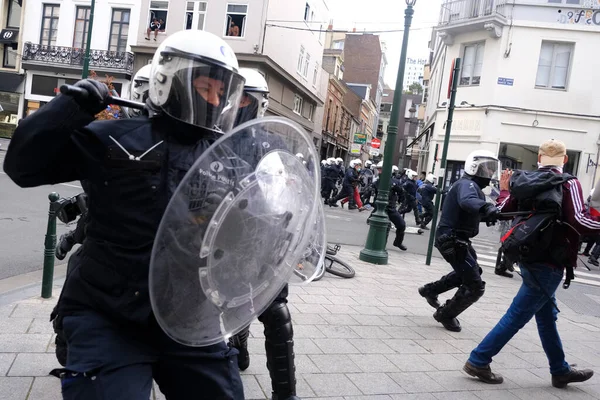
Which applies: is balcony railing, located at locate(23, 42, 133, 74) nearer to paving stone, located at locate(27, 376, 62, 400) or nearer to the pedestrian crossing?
the pedestrian crossing

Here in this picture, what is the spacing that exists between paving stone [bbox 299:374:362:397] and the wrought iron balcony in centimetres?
1941

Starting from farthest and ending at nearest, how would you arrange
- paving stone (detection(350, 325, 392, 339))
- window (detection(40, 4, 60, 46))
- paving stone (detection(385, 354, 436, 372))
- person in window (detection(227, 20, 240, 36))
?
window (detection(40, 4, 60, 46)), person in window (detection(227, 20, 240, 36)), paving stone (detection(350, 325, 392, 339)), paving stone (detection(385, 354, 436, 372))

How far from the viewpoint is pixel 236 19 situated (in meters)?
27.4

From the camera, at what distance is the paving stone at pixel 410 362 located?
3.98 metres

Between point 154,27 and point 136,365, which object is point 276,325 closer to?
point 136,365

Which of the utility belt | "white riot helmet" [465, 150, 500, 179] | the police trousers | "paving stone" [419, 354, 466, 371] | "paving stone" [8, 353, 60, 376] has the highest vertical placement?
"white riot helmet" [465, 150, 500, 179]

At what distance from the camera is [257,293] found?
1949 mm

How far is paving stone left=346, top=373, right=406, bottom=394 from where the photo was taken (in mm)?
Result: 3484

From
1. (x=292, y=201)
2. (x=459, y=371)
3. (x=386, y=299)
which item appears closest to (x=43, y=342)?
(x=292, y=201)

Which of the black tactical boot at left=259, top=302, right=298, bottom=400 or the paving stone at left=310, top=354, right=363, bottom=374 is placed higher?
the black tactical boot at left=259, top=302, right=298, bottom=400

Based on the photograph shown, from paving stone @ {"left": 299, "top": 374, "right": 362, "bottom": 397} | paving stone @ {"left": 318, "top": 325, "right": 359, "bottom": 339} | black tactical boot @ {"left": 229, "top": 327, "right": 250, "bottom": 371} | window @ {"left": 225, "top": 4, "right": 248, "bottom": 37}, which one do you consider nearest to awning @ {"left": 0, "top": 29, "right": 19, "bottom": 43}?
window @ {"left": 225, "top": 4, "right": 248, "bottom": 37}

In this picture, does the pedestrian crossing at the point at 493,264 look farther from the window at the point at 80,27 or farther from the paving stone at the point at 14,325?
the window at the point at 80,27

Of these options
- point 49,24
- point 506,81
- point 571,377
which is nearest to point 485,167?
point 571,377

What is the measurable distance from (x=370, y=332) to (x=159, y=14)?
27578mm
